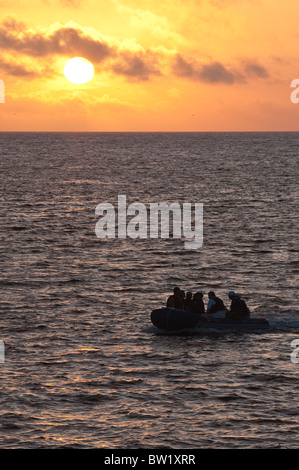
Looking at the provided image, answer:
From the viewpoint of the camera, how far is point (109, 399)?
23.6 meters

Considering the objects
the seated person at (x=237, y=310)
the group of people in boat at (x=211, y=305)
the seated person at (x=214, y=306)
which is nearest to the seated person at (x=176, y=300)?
the group of people in boat at (x=211, y=305)

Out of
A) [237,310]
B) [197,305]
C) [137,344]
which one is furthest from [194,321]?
[137,344]

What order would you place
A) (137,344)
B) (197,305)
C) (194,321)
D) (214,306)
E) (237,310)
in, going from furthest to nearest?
(214,306) < (197,305) < (237,310) < (194,321) < (137,344)

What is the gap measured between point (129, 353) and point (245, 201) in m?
53.9

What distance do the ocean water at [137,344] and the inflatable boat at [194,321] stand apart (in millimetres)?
392

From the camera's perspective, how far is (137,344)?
29.2 meters

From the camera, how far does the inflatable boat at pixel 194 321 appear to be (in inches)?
1203

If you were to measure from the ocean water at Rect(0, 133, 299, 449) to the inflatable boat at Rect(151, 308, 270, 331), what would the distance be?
1.29 ft

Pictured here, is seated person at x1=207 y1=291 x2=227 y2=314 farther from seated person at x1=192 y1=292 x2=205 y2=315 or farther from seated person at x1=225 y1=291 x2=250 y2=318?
seated person at x1=225 y1=291 x2=250 y2=318

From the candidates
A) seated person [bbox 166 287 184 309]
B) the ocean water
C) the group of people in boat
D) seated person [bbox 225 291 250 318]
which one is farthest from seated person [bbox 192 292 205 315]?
seated person [bbox 225 291 250 318]

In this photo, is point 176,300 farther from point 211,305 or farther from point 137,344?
point 137,344

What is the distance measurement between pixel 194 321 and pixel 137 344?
9.68ft
